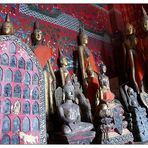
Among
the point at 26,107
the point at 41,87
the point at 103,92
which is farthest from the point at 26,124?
the point at 103,92

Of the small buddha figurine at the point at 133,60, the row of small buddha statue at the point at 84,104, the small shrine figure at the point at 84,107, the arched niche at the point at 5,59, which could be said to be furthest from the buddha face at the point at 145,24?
the arched niche at the point at 5,59

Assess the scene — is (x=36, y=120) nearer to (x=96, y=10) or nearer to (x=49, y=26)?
(x=49, y=26)

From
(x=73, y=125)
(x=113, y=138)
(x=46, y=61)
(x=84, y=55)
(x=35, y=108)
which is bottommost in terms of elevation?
(x=113, y=138)

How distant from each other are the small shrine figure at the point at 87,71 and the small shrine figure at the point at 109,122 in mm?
252

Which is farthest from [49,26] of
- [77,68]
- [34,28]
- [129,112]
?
[129,112]

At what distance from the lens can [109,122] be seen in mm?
2400

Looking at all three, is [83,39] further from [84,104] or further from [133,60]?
[84,104]

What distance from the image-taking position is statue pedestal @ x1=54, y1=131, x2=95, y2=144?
2.18 meters

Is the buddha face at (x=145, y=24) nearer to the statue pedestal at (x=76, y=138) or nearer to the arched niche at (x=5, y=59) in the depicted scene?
the statue pedestal at (x=76, y=138)

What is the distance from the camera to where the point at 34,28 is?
2.97 metres

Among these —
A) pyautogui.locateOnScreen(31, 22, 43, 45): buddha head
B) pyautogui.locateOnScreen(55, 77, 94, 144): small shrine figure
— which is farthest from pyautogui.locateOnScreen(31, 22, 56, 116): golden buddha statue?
pyautogui.locateOnScreen(55, 77, 94, 144): small shrine figure

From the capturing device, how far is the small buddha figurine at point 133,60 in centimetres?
322

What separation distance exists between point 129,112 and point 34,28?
1533 millimetres

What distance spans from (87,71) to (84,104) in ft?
2.02
